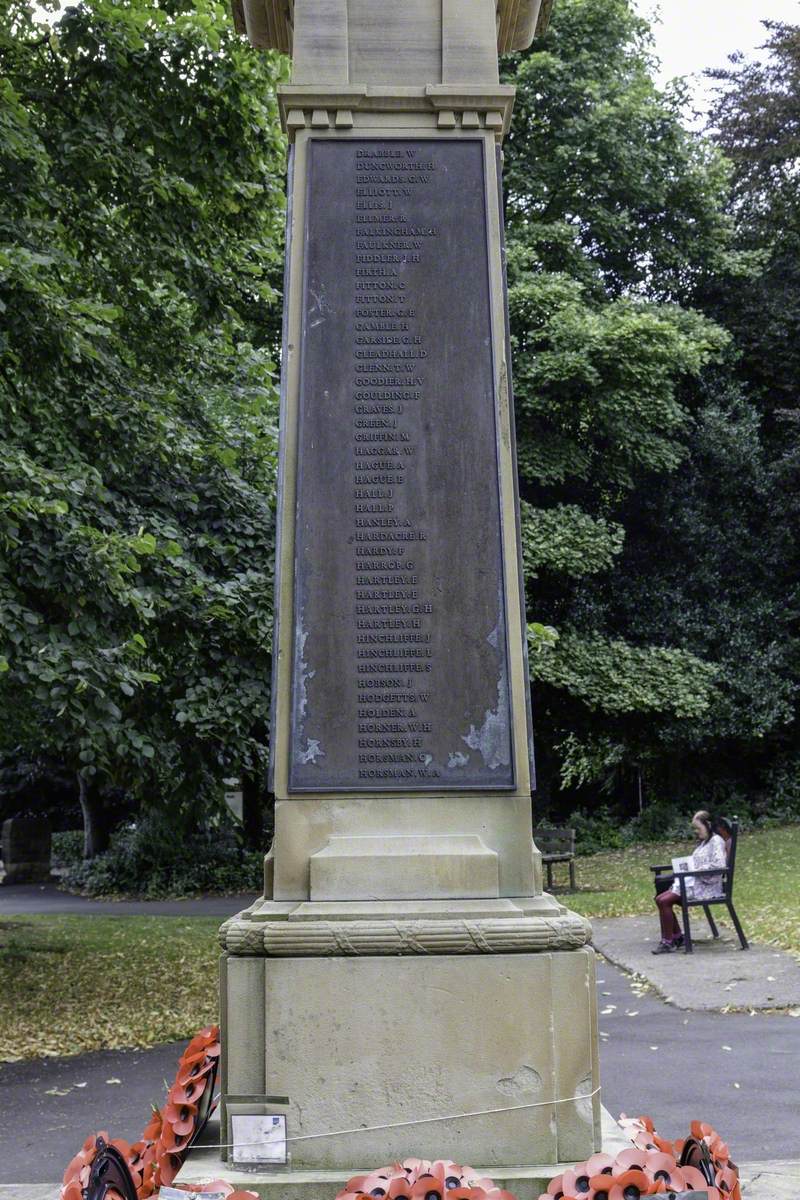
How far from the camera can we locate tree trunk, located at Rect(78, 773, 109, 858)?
3033cm

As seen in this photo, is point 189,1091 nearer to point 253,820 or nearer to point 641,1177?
point 641,1177

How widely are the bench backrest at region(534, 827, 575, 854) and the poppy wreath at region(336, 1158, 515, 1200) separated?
17.2m

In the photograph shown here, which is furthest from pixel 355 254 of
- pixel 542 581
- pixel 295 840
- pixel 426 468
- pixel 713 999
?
pixel 542 581

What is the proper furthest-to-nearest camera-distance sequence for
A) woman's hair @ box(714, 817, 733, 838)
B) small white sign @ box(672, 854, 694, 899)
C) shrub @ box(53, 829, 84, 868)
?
shrub @ box(53, 829, 84, 868), woman's hair @ box(714, 817, 733, 838), small white sign @ box(672, 854, 694, 899)

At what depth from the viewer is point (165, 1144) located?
4.61 metres

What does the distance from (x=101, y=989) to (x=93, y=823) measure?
1890 cm

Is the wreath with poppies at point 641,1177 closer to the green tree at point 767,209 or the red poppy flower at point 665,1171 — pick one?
the red poppy flower at point 665,1171

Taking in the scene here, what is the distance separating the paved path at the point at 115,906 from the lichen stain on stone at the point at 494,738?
16.6m

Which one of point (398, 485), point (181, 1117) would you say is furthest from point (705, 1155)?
point (398, 485)

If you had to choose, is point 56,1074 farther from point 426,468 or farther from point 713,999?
point 426,468

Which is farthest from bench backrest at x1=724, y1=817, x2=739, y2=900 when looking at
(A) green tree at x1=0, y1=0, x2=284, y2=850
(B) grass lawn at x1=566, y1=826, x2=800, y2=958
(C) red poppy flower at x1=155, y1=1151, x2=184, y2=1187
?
(C) red poppy flower at x1=155, y1=1151, x2=184, y2=1187

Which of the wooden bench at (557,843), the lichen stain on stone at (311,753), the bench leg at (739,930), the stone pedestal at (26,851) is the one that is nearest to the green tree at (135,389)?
the lichen stain on stone at (311,753)

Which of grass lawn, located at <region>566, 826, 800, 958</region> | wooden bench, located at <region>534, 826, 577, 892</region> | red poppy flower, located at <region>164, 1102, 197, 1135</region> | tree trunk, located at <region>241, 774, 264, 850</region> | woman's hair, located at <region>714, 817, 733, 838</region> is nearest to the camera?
red poppy flower, located at <region>164, 1102, 197, 1135</region>

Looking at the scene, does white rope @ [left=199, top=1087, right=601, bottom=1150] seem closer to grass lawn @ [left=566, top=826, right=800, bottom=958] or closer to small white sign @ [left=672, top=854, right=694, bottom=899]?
grass lawn @ [left=566, top=826, right=800, bottom=958]
